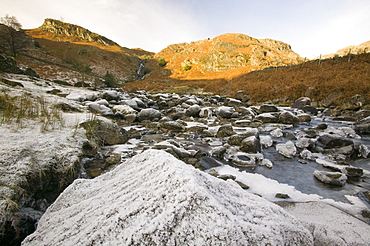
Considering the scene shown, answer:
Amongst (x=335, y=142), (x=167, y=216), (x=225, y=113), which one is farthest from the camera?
(x=225, y=113)

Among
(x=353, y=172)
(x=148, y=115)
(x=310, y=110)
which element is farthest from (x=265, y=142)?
(x=310, y=110)

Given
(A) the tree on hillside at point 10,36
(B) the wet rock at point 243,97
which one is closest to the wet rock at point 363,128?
(B) the wet rock at point 243,97

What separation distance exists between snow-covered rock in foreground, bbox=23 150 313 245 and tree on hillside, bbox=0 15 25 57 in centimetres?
4290

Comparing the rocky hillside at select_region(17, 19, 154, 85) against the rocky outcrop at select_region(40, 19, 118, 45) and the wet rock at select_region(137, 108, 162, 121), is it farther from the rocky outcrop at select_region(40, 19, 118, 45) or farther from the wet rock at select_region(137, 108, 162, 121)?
the wet rock at select_region(137, 108, 162, 121)

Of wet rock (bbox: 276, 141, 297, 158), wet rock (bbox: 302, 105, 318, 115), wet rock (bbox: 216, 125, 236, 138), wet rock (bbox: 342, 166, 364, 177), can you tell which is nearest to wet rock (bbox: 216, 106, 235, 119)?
wet rock (bbox: 216, 125, 236, 138)

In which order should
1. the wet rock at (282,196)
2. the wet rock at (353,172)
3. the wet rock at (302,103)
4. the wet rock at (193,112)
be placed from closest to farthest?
the wet rock at (282,196), the wet rock at (353,172), the wet rock at (193,112), the wet rock at (302,103)

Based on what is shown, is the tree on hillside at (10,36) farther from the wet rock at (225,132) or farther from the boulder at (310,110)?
the boulder at (310,110)

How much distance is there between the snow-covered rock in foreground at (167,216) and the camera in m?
0.97

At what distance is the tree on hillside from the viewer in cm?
2995

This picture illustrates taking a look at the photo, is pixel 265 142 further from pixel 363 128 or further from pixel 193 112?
pixel 193 112

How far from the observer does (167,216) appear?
3.35 feet

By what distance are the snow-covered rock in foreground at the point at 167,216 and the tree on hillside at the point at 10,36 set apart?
141 ft

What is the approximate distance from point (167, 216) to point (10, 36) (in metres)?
46.1

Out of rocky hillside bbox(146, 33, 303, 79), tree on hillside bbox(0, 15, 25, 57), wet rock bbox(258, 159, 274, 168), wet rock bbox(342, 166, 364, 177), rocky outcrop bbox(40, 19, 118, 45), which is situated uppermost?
rocky outcrop bbox(40, 19, 118, 45)
